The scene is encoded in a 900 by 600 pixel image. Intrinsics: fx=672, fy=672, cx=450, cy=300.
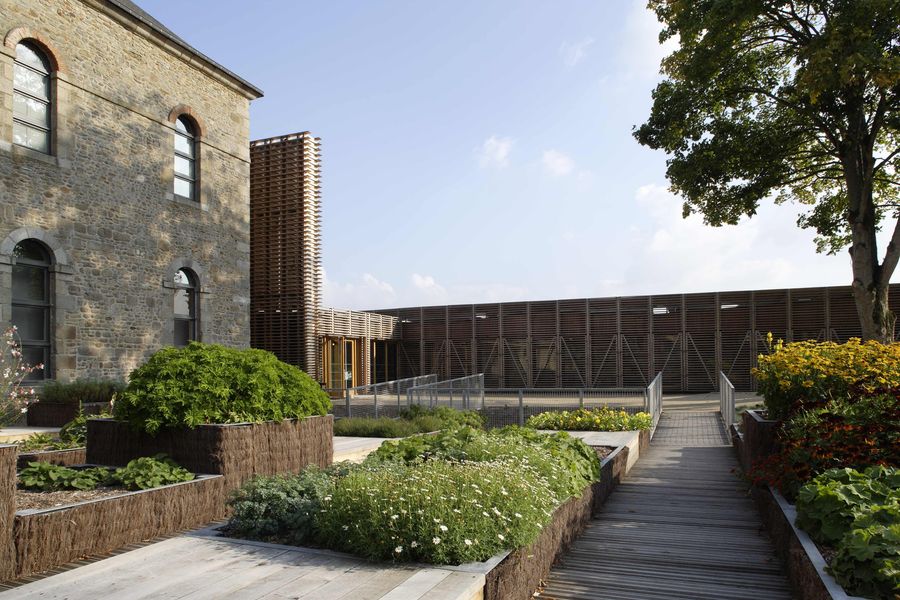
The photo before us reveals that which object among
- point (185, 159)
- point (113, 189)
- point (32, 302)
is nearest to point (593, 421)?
point (32, 302)

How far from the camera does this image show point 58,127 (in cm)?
1238

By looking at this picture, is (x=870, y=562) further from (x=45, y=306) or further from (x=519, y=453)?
(x=45, y=306)

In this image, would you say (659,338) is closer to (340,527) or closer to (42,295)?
(42,295)

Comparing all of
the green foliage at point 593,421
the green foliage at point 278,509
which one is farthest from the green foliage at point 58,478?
the green foliage at point 593,421

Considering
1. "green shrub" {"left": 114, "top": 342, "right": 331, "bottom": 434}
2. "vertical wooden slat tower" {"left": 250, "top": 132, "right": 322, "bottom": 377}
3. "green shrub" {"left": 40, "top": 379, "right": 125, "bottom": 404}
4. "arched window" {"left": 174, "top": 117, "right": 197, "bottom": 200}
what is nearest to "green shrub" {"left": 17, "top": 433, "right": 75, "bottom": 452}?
"green shrub" {"left": 114, "top": 342, "right": 331, "bottom": 434}

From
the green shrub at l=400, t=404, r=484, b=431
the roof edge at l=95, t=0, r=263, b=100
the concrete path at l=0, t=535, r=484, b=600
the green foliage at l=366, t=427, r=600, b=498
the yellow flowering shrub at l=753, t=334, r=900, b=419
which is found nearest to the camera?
the concrete path at l=0, t=535, r=484, b=600

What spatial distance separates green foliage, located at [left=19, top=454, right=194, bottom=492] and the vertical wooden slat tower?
15.9m

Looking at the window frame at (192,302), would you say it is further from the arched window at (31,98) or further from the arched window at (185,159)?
the arched window at (31,98)

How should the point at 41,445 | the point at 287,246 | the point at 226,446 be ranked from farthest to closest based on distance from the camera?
the point at 287,246 → the point at 41,445 → the point at 226,446

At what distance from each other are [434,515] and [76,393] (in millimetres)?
9549

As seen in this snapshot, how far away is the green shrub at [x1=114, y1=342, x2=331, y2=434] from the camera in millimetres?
6000

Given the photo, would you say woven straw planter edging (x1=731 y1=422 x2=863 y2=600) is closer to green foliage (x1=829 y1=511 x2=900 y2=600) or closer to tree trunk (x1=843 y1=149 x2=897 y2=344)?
green foliage (x1=829 y1=511 x2=900 y2=600)

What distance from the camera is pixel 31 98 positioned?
1203 cm

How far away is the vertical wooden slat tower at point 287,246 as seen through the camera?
21625 millimetres
